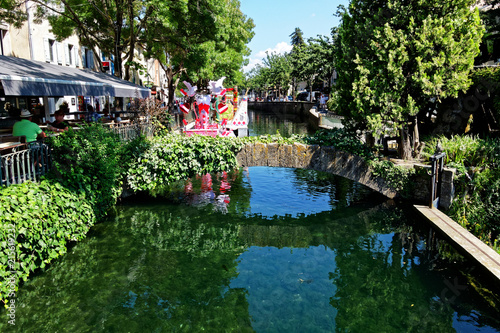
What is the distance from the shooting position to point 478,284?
6.92m

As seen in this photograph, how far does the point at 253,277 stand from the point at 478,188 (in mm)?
6205

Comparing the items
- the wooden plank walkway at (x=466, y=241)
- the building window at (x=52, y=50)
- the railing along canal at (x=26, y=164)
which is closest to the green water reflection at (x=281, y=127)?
the building window at (x=52, y=50)

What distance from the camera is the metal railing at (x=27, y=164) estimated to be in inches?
270

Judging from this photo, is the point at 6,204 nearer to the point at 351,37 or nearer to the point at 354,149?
the point at 354,149

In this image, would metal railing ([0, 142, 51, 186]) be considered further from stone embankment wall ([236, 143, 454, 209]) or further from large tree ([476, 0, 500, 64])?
large tree ([476, 0, 500, 64])

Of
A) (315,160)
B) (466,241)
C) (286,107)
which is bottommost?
(466,241)

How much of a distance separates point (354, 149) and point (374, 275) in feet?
14.9

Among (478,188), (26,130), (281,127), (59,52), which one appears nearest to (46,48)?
(59,52)

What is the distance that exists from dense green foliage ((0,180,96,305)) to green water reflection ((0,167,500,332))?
0.44 meters

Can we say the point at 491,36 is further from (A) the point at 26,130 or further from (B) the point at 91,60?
(B) the point at 91,60

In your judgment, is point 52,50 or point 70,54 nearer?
point 52,50

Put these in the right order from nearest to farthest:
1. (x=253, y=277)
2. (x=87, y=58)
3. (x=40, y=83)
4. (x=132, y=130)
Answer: (x=253, y=277), (x=40, y=83), (x=132, y=130), (x=87, y=58)

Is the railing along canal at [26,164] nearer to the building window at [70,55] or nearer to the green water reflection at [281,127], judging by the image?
the green water reflection at [281,127]

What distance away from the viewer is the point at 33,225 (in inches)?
248
